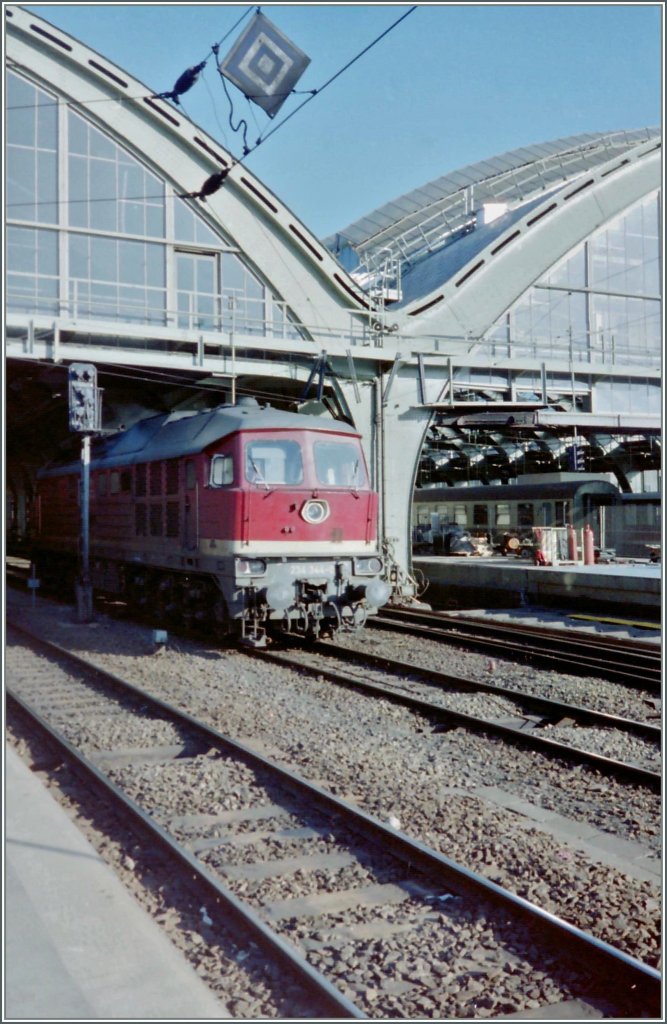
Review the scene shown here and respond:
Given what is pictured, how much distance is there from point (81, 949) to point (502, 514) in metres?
26.7

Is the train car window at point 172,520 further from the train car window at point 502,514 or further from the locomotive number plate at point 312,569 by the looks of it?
the train car window at point 502,514

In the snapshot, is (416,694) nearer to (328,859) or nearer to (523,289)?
(328,859)

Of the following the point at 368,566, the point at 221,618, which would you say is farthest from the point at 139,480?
the point at 368,566

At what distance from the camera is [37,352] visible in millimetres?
16703

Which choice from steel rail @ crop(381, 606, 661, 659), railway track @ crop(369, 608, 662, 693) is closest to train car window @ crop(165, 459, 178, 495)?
railway track @ crop(369, 608, 662, 693)

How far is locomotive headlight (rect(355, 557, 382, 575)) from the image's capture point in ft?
41.9

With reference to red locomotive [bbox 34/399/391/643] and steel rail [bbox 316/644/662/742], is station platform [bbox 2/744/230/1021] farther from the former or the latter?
red locomotive [bbox 34/399/391/643]

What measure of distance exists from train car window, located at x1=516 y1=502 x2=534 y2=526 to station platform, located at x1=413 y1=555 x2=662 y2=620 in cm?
224

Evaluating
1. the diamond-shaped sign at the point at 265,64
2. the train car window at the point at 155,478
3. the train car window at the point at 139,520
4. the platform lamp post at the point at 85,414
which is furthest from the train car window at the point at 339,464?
the platform lamp post at the point at 85,414

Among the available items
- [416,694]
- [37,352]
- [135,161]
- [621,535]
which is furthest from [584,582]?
[135,161]

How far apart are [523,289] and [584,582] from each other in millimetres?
15436

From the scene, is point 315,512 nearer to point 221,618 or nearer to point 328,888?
point 221,618

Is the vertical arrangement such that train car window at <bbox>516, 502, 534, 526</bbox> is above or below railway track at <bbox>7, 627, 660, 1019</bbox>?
above

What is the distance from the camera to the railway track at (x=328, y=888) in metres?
3.96
